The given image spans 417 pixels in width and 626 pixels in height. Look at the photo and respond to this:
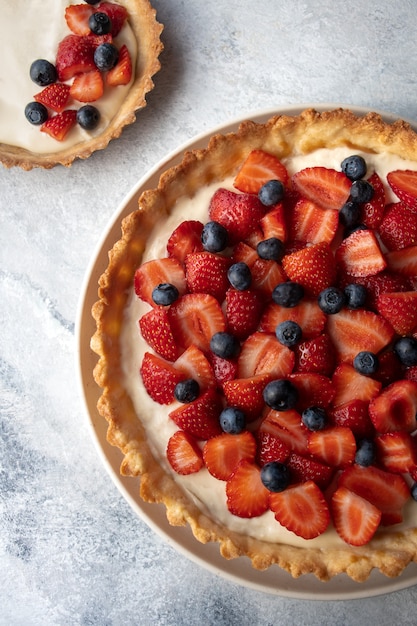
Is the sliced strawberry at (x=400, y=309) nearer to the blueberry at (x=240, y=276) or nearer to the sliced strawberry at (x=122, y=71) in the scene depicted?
the blueberry at (x=240, y=276)

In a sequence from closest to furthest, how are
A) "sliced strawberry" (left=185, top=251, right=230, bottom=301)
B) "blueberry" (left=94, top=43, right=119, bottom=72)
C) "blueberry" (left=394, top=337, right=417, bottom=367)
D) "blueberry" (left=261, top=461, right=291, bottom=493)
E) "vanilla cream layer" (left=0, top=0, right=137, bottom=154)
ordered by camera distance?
1. "blueberry" (left=261, top=461, right=291, bottom=493)
2. "blueberry" (left=394, top=337, right=417, bottom=367)
3. "sliced strawberry" (left=185, top=251, right=230, bottom=301)
4. "blueberry" (left=94, top=43, right=119, bottom=72)
5. "vanilla cream layer" (left=0, top=0, right=137, bottom=154)

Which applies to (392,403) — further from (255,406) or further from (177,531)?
(177,531)

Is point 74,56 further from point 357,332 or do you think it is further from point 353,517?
point 353,517

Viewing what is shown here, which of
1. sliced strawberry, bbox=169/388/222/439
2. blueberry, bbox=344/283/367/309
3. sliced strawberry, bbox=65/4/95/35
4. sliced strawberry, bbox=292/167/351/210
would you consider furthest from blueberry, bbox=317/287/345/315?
sliced strawberry, bbox=65/4/95/35

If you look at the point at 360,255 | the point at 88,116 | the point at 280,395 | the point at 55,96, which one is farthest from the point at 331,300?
the point at 55,96

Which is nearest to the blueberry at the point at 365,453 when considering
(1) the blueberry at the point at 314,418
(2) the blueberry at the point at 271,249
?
(1) the blueberry at the point at 314,418

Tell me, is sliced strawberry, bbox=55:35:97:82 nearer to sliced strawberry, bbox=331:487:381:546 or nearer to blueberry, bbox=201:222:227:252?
blueberry, bbox=201:222:227:252

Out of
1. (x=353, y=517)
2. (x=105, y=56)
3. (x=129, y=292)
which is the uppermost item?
(x=105, y=56)
